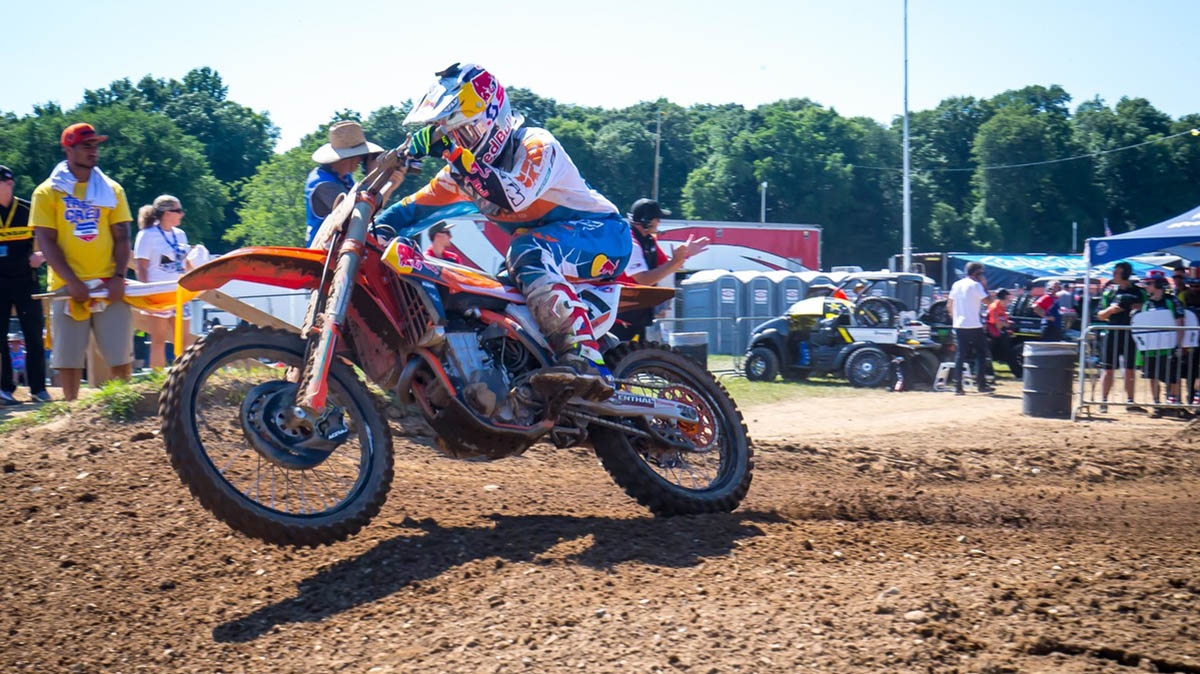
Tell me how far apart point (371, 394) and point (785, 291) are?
2373 centimetres

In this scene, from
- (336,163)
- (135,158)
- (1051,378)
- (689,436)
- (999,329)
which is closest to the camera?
(689,436)

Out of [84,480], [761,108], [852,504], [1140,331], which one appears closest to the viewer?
[84,480]

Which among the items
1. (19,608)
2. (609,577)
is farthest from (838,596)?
(19,608)

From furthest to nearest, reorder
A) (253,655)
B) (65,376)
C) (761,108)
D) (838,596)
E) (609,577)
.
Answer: (761,108)
(65,376)
(609,577)
(838,596)
(253,655)

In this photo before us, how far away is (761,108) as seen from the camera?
104250 mm

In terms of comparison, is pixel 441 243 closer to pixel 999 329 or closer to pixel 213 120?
pixel 999 329

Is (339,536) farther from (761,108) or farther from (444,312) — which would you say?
(761,108)

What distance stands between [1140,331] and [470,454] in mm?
11550

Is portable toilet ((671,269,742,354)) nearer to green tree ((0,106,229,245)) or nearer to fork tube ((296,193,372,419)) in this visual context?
fork tube ((296,193,372,419))

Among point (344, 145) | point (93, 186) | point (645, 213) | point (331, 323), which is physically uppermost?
point (344, 145)

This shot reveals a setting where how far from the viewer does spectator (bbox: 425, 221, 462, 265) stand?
538 centimetres

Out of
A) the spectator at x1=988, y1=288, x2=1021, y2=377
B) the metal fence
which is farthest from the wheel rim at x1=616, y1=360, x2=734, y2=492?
the spectator at x1=988, y1=288, x2=1021, y2=377

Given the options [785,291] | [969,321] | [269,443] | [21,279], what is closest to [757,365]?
[969,321]

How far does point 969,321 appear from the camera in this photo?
17125 mm
